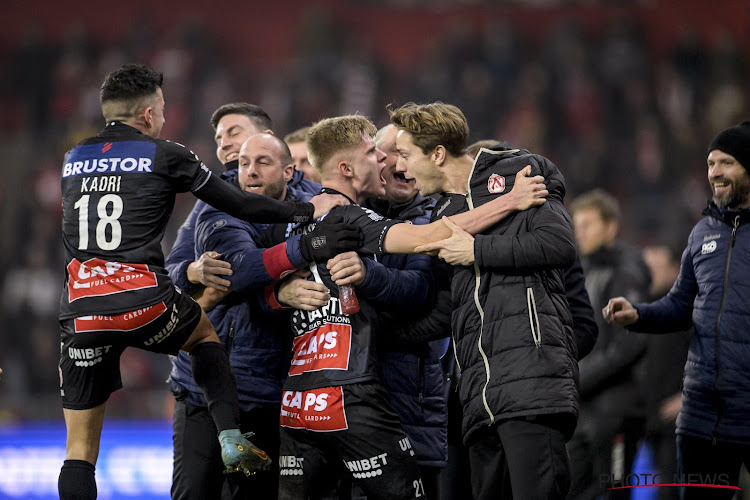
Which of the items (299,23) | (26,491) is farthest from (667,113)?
(26,491)

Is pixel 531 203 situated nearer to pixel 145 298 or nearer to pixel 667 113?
pixel 145 298

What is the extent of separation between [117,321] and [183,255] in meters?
0.97

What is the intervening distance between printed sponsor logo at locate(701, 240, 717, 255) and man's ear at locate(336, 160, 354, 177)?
6.43ft

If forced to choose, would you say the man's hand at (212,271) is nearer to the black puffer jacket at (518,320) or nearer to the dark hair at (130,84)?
the dark hair at (130,84)

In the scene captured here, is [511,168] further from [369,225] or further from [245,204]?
[245,204]

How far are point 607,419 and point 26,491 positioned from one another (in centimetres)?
588

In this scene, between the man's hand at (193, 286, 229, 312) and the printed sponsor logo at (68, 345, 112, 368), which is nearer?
the printed sponsor logo at (68, 345, 112, 368)

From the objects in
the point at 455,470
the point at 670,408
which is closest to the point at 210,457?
the point at 455,470

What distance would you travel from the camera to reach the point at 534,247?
362 centimetres

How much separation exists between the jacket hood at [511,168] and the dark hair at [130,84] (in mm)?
1717

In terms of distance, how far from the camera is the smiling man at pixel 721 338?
14.3 ft

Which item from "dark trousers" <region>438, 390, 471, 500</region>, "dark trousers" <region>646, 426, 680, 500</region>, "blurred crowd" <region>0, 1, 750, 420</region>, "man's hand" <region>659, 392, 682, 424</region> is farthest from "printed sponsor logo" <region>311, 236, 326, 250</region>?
"blurred crowd" <region>0, 1, 750, 420</region>

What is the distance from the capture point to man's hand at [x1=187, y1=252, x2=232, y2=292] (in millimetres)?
4301

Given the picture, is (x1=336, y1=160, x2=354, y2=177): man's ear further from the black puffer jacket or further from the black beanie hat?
the black beanie hat
